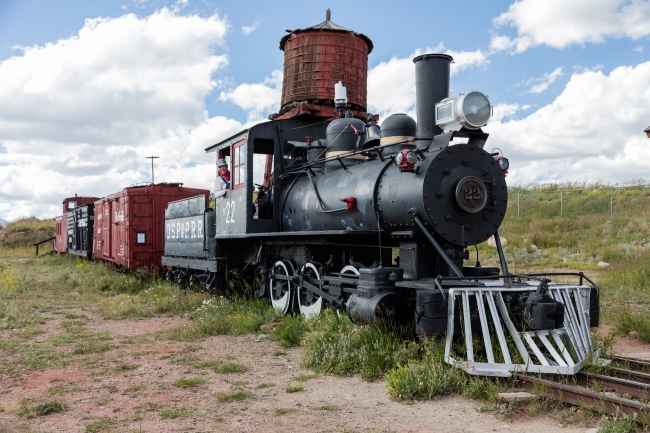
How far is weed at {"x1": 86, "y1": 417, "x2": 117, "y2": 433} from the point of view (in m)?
4.44

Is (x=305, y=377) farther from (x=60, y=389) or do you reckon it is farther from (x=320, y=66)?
(x=320, y=66)

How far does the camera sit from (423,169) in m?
6.41

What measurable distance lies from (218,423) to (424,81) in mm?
4654

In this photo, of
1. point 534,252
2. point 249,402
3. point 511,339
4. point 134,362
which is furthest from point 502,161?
point 534,252

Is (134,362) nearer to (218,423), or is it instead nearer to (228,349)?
(228,349)

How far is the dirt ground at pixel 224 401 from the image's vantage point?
441cm

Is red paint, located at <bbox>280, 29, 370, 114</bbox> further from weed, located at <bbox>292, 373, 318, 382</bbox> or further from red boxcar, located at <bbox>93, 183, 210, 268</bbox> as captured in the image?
weed, located at <bbox>292, 373, 318, 382</bbox>

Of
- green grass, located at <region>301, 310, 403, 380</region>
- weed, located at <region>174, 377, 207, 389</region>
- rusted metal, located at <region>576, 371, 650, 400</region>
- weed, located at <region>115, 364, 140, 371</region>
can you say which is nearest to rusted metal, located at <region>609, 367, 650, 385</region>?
rusted metal, located at <region>576, 371, 650, 400</region>

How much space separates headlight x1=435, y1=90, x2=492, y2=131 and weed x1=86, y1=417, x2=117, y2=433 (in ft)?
15.2

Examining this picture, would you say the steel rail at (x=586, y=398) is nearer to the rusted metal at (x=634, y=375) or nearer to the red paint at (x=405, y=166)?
the rusted metal at (x=634, y=375)

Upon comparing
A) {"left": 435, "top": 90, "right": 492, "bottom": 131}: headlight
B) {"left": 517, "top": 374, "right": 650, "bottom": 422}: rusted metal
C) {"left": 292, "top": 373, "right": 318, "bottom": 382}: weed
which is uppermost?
{"left": 435, "top": 90, "right": 492, "bottom": 131}: headlight

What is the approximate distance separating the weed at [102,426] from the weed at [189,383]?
3.45ft

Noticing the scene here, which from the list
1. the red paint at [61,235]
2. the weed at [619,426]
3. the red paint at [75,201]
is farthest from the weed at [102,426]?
the red paint at [75,201]

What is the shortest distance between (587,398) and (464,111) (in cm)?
334
